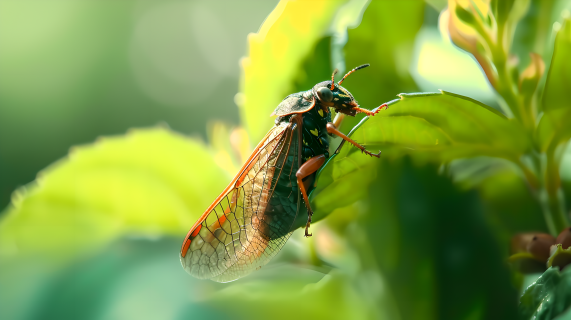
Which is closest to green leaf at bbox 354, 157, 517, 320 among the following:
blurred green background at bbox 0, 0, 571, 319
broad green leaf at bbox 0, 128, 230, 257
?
blurred green background at bbox 0, 0, 571, 319

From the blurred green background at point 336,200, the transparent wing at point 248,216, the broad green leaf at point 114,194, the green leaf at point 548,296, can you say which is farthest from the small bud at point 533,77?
the broad green leaf at point 114,194

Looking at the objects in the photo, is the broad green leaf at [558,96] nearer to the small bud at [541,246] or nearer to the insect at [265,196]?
the small bud at [541,246]

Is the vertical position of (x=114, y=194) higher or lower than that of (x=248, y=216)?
higher

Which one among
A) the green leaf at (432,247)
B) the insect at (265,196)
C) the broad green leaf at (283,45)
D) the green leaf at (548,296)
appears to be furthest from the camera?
the insect at (265,196)

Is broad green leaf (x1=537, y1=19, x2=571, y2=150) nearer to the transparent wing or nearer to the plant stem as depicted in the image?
the plant stem

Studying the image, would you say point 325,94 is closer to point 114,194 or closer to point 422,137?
point 422,137

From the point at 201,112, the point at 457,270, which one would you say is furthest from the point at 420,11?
the point at 201,112

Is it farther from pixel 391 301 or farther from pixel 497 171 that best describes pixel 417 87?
pixel 391 301

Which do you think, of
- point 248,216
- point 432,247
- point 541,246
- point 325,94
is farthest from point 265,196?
point 541,246

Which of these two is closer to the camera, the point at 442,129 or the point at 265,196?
the point at 442,129
